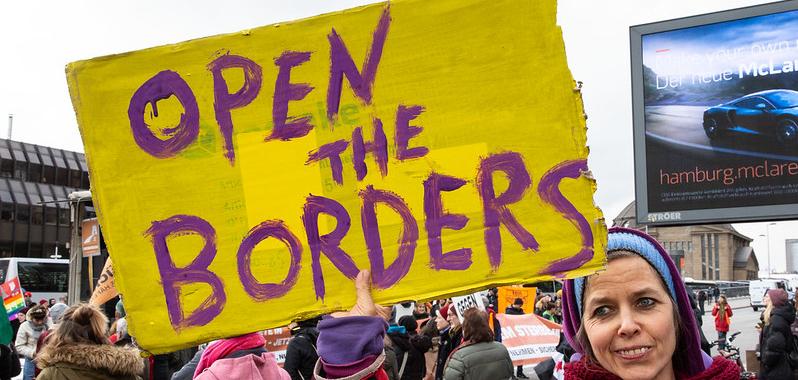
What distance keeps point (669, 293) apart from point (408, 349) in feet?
19.9

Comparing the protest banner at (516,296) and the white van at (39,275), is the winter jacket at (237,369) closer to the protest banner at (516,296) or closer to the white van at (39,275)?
the protest banner at (516,296)

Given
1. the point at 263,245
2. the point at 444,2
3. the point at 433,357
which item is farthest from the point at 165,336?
the point at 433,357

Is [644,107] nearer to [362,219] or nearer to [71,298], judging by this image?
[71,298]

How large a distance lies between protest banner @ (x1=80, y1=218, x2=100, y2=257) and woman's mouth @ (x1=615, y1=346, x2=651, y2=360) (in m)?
10.3

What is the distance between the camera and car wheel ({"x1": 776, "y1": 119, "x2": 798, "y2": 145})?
46.2 feet

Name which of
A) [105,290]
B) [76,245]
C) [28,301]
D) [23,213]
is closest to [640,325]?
[105,290]

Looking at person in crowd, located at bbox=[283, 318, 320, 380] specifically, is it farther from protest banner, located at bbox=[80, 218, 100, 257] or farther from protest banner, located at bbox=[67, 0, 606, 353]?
protest banner, located at bbox=[80, 218, 100, 257]

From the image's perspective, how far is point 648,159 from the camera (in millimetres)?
15156

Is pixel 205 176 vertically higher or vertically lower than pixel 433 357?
higher

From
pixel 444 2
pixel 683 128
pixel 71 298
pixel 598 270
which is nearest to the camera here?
pixel 598 270

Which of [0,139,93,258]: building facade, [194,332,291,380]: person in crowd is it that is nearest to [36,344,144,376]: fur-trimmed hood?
[194,332,291,380]: person in crowd

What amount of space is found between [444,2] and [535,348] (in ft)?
29.6

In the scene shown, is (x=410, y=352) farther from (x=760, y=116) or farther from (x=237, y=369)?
(x=760, y=116)

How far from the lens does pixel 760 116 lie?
14.4 metres
